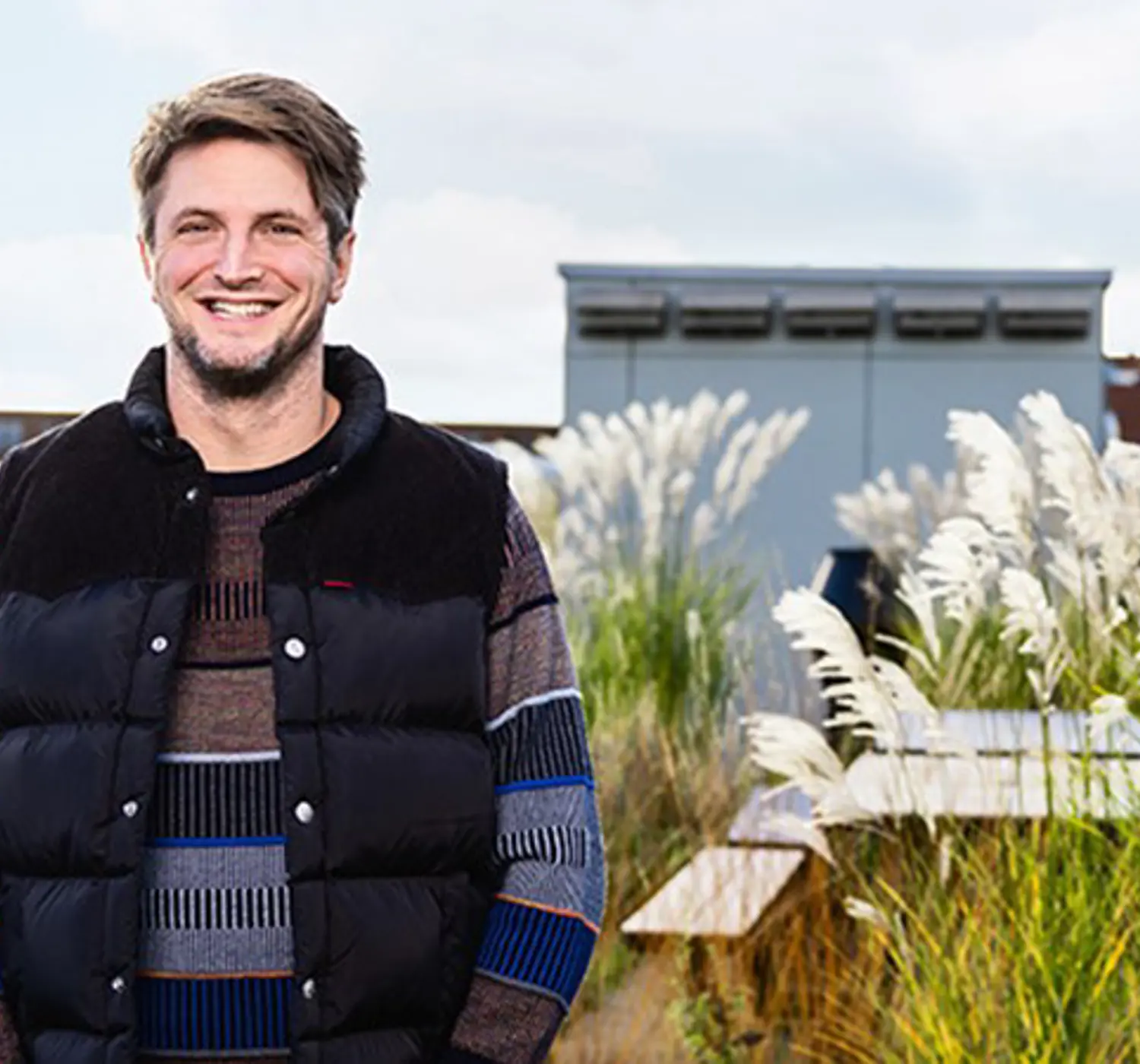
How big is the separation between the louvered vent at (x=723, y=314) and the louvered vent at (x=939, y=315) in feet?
2.66

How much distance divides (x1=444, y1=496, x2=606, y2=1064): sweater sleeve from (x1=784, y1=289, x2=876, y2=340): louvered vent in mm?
10109

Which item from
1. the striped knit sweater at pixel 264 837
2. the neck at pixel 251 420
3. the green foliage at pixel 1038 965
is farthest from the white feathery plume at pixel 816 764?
the neck at pixel 251 420

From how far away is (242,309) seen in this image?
2217mm

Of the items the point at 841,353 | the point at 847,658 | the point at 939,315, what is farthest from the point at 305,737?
the point at 939,315

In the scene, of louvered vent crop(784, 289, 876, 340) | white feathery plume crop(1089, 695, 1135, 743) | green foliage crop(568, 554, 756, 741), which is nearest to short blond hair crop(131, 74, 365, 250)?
white feathery plume crop(1089, 695, 1135, 743)

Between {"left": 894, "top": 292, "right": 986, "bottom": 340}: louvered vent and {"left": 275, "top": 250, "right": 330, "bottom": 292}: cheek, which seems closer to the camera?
{"left": 275, "top": 250, "right": 330, "bottom": 292}: cheek

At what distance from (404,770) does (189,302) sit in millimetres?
548

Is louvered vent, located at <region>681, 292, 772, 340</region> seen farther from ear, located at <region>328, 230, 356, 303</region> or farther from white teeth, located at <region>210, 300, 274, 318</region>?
white teeth, located at <region>210, 300, 274, 318</region>

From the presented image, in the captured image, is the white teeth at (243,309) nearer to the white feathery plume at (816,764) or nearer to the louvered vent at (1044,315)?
the white feathery plume at (816,764)

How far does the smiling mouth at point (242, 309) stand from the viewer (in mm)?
2215

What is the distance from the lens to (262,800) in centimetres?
217

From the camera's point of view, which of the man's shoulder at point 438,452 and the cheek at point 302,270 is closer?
the cheek at point 302,270

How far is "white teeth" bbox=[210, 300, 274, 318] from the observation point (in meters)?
2.21

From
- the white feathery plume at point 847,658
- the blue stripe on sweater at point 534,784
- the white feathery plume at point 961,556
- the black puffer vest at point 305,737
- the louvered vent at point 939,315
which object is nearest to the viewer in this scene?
the black puffer vest at point 305,737
